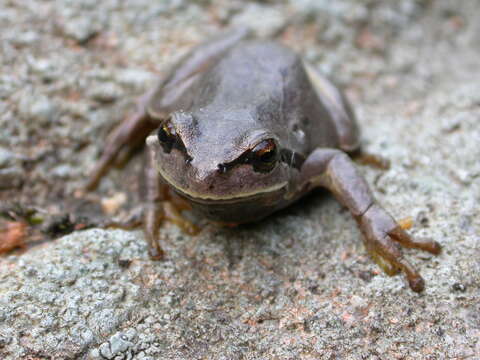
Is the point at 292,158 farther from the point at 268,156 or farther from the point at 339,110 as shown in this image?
the point at 339,110

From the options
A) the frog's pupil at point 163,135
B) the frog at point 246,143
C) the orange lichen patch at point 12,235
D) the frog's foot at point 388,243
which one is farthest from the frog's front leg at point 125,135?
the frog's foot at point 388,243

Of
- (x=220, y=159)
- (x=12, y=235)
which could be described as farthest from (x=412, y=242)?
(x=12, y=235)

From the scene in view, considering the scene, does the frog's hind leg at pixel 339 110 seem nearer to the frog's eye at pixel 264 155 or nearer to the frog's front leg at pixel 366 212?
the frog's front leg at pixel 366 212

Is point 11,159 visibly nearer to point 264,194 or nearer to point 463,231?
point 264,194

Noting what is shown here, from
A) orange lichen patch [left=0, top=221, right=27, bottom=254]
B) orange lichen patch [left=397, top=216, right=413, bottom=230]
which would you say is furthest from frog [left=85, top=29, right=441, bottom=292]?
orange lichen patch [left=0, top=221, right=27, bottom=254]

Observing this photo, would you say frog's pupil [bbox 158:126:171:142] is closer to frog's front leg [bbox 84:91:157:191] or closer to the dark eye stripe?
the dark eye stripe

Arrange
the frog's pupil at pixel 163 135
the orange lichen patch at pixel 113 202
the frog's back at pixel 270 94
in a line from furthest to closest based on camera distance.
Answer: the orange lichen patch at pixel 113 202 < the frog's back at pixel 270 94 < the frog's pupil at pixel 163 135
